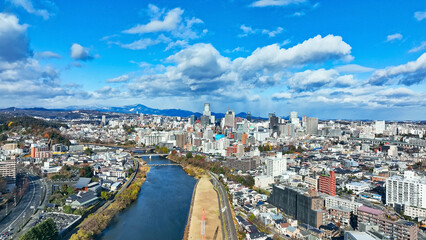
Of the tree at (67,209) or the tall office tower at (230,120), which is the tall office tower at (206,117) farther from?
the tree at (67,209)

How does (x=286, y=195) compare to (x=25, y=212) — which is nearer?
(x=25, y=212)

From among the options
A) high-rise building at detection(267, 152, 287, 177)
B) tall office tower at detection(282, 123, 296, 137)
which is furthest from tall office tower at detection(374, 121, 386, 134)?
high-rise building at detection(267, 152, 287, 177)

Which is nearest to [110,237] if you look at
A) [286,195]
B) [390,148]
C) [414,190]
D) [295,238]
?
[295,238]

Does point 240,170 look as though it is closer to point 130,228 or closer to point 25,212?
point 130,228

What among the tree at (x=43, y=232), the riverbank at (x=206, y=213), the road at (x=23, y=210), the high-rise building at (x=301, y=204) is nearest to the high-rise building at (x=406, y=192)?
the high-rise building at (x=301, y=204)

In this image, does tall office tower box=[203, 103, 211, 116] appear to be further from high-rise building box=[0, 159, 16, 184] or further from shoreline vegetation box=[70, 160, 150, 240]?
high-rise building box=[0, 159, 16, 184]

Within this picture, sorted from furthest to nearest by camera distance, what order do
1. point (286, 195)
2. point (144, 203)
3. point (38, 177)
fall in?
point (38, 177), point (144, 203), point (286, 195)
